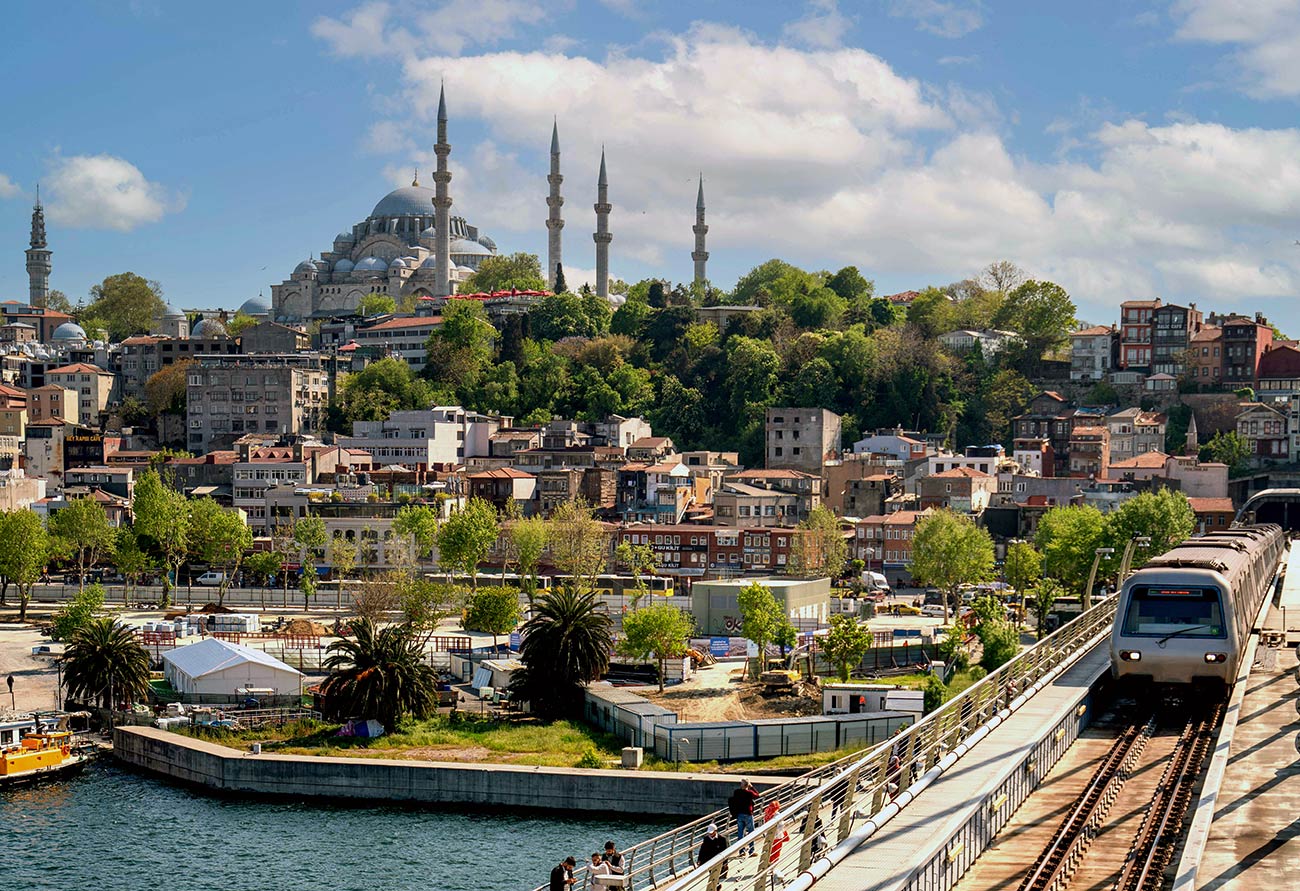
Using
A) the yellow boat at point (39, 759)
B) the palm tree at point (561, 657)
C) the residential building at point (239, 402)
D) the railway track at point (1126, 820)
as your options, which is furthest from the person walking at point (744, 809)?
the residential building at point (239, 402)

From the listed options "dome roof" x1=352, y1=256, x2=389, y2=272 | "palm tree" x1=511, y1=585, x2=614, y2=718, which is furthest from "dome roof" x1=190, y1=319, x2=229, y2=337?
"palm tree" x1=511, y1=585, x2=614, y2=718

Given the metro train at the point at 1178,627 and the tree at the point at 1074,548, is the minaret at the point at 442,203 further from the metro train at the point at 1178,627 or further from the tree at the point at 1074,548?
the metro train at the point at 1178,627

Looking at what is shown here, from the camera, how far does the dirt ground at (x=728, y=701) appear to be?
40031 millimetres

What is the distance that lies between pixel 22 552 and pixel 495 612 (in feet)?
63.2

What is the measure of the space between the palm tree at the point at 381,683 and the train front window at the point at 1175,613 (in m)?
21.8

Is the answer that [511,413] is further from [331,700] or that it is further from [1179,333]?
[331,700]

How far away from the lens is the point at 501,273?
403 feet

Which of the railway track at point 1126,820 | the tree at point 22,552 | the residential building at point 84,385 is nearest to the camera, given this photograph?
the railway track at point 1126,820

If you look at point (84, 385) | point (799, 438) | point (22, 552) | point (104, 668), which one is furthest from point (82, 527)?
point (84, 385)

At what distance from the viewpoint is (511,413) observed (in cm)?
9231

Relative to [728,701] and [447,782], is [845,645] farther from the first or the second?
[447,782]

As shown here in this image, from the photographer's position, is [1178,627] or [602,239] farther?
[602,239]

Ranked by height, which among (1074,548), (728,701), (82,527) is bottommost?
(728,701)

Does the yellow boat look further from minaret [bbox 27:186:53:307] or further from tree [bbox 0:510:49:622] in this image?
minaret [bbox 27:186:53:307]
